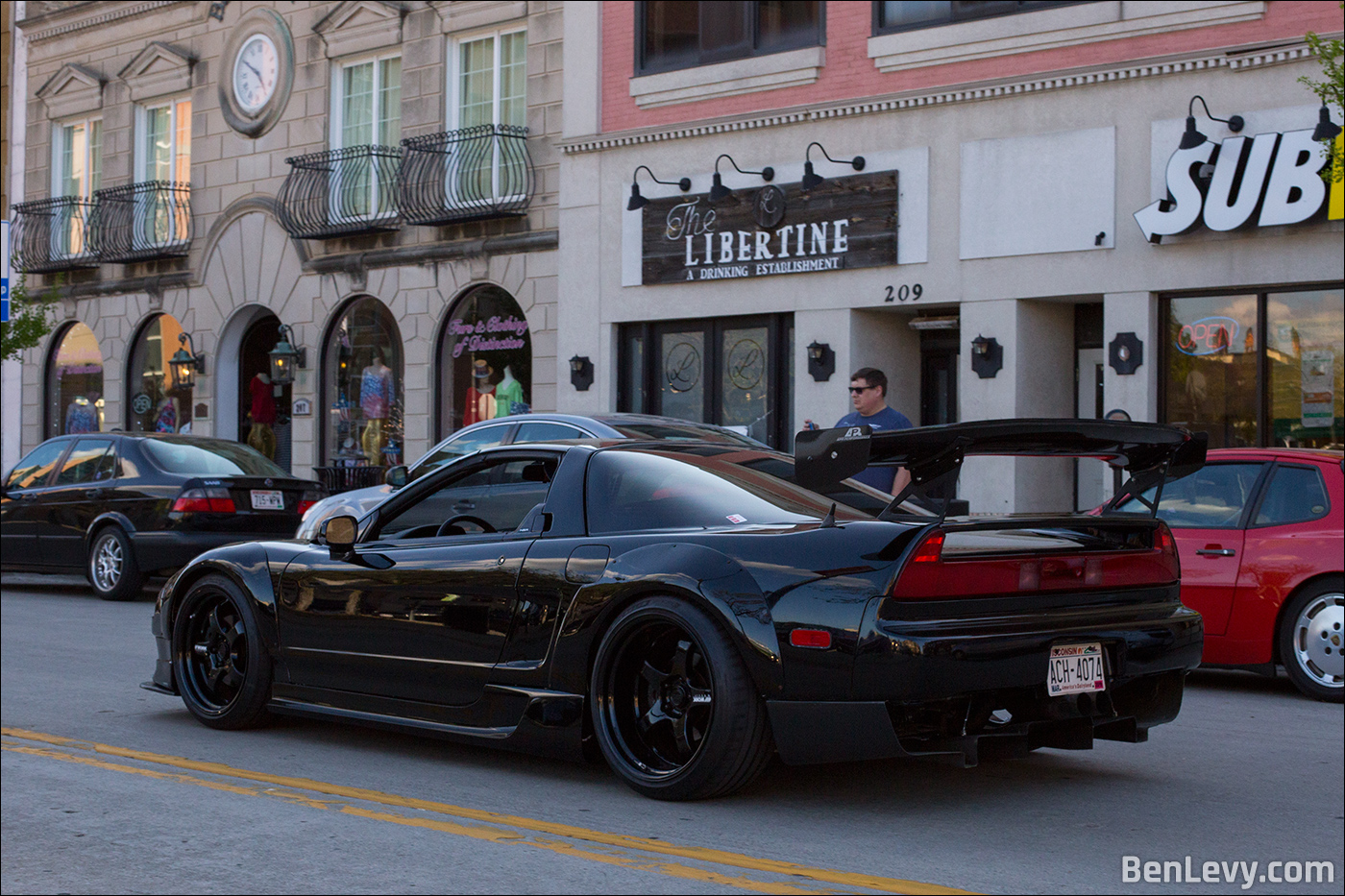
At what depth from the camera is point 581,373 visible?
63.3 feet

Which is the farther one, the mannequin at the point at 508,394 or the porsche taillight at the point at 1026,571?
the mannequin at the point at 508,394

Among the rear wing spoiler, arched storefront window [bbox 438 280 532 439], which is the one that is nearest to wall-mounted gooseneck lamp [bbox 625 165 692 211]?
arched storefront window [bbox 438 280 532 439]

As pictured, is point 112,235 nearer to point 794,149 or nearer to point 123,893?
point 794,149

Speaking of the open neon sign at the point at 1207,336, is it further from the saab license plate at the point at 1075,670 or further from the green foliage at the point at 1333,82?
the saab license plate at the point at 1075,670

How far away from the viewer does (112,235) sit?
83.3ft

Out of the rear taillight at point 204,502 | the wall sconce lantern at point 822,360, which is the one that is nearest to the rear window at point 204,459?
the rear taillight at point 204,502

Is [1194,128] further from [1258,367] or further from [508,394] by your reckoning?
[508,394]

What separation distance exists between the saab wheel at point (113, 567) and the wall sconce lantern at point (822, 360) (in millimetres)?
7434

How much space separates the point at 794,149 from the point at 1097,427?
12.3 meters

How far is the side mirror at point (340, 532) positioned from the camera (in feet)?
21.9

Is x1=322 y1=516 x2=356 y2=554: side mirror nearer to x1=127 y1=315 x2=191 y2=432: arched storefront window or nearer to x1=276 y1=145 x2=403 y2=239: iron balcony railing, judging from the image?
x1=276 y1=145 x2=403 y2=239: iron balcony railing

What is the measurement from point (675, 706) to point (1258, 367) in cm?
1058

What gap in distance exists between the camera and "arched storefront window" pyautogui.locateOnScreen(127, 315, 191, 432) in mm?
24875

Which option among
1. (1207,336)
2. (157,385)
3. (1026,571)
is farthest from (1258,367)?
(157,385)
